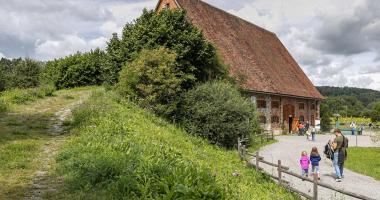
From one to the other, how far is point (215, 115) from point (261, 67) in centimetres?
1830

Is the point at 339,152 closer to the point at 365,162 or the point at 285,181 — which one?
the point at 285,181

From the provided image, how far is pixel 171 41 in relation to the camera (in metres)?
26.2

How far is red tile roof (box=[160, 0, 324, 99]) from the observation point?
122ft

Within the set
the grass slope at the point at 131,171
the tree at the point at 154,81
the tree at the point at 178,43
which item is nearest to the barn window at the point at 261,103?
the tree at the point at 178,43

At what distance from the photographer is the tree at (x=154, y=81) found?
23.0 metres

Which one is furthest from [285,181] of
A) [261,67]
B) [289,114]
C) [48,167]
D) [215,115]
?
[289,114]

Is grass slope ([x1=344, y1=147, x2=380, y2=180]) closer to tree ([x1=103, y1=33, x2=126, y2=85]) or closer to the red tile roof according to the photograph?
the red tile roof

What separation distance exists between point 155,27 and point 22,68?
21.6m

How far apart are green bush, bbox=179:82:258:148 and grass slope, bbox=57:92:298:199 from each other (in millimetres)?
7269

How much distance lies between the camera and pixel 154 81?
23016 millimetres

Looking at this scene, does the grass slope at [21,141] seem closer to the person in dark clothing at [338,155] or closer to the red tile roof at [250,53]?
the person in dark clothing at [338,155]

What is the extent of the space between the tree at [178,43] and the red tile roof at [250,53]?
20.4 ft

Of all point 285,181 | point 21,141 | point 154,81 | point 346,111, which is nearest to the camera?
point 21,141

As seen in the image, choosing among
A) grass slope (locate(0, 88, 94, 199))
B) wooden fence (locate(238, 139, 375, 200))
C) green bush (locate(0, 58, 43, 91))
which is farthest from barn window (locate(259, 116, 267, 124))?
grass slope (locate(0, 88, 94, 199))
